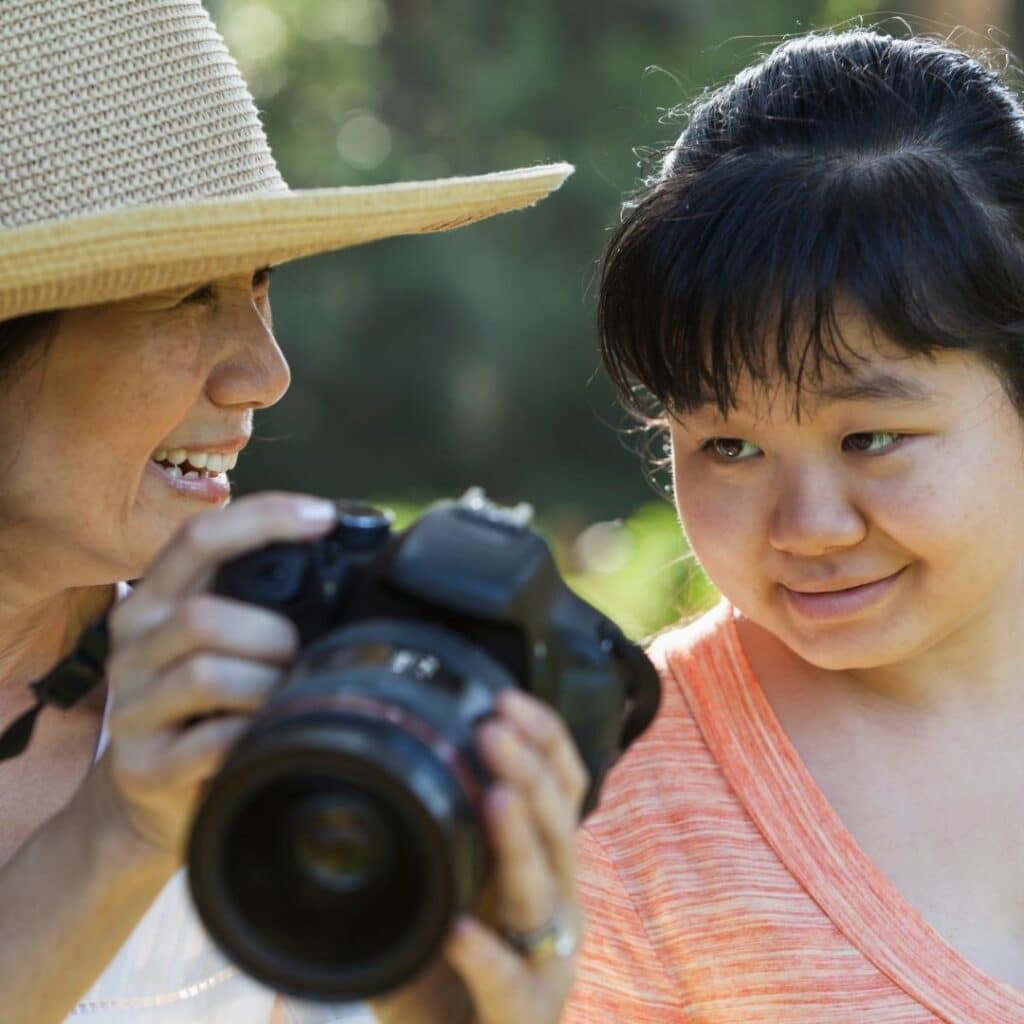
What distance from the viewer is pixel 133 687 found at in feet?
4.36

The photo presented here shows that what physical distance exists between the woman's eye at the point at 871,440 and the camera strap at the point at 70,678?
0.74 metres

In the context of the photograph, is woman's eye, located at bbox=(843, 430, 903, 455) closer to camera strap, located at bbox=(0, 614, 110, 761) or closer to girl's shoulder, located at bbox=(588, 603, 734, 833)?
girl's shoulder, located at bbox=(588, 603, 734, 833)

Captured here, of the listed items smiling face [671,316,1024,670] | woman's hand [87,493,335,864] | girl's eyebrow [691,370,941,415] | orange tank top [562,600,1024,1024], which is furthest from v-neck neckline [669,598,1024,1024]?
woman's hand [87,493,335,864]

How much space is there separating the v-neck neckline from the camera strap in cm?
71

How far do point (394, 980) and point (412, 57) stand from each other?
1144cm

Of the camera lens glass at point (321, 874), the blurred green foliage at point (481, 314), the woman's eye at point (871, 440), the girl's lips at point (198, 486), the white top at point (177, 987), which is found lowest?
the blurred green foliage at point (481, 314)

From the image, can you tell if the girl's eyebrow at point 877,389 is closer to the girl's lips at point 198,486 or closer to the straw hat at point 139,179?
the straw hat at point 139,179

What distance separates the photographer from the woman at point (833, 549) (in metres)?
1.69

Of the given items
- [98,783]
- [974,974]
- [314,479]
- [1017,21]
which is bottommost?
[314,479]

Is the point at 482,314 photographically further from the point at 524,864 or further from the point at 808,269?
the point at 524,864

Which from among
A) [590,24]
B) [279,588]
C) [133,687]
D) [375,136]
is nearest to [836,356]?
[279,588]

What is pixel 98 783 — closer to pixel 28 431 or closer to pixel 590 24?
pixel 28 431

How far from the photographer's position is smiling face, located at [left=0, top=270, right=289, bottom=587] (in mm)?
1713

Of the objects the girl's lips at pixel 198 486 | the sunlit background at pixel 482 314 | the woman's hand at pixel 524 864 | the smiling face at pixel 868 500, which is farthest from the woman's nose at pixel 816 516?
the sunlit background at pixel 482 314
